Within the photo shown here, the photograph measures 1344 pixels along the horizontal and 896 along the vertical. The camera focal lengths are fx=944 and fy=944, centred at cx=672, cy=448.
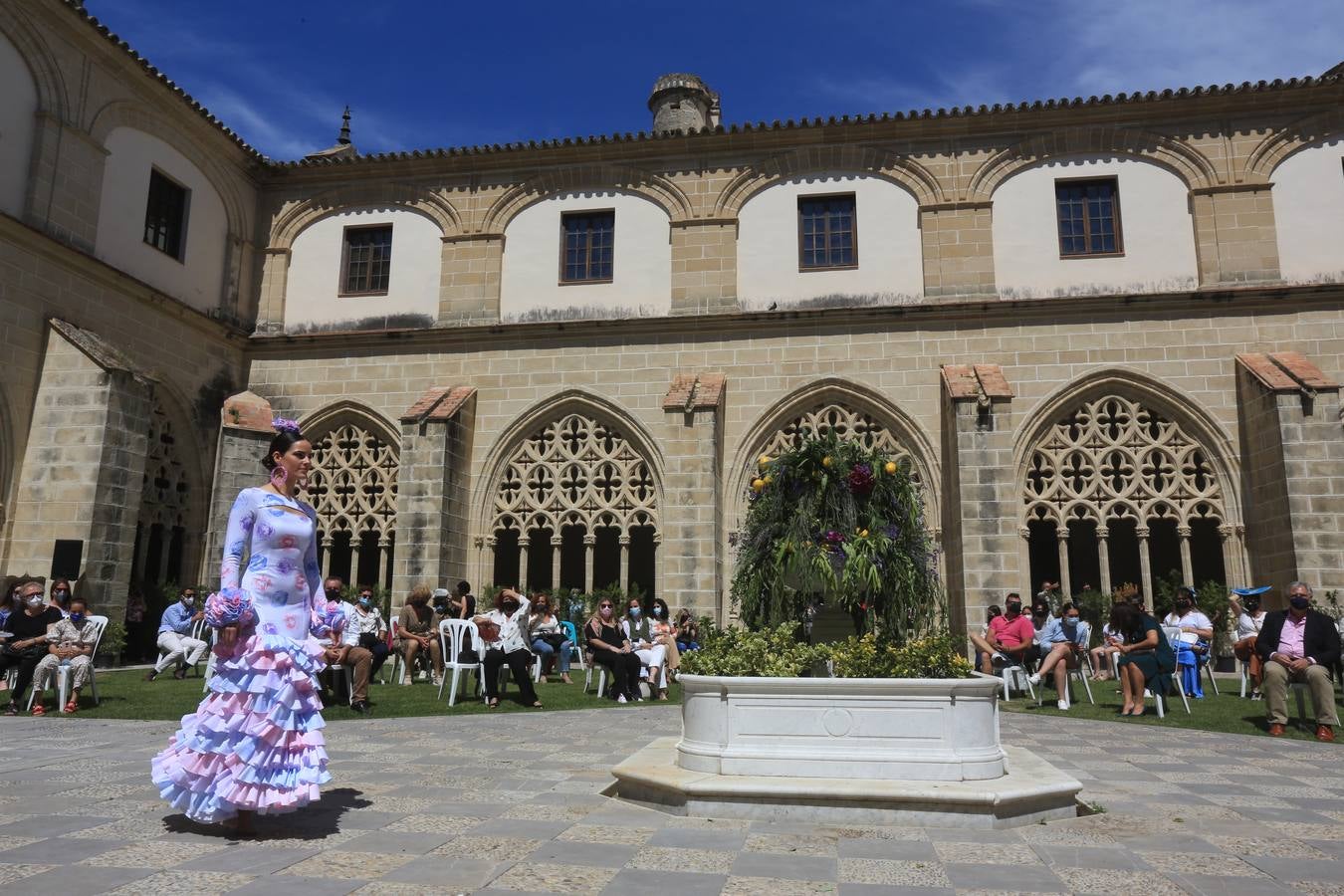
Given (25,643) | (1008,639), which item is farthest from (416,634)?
(1008,639)

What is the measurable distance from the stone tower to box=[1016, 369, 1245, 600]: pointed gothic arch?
1477 centimetres

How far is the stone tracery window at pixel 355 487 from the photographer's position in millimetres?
16641

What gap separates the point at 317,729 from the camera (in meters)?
4.46

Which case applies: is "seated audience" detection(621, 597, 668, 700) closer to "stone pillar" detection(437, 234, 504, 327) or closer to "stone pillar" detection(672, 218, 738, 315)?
"stone pillar" detection(672, 218, 738, 315)

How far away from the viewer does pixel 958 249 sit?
15.7 m

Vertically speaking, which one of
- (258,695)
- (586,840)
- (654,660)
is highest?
(258,695)

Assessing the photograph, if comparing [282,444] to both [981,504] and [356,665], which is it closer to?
[356,665]

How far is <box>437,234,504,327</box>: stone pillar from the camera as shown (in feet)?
55.9

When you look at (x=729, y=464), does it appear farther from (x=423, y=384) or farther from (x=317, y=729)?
(x=317, y=729)

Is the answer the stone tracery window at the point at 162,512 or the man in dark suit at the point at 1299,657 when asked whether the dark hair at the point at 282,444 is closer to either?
the man in dark suit at the point at 1299,657

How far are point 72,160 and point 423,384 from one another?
20.2 ft

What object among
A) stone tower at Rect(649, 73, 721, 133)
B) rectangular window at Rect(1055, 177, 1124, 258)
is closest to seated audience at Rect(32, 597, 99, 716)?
rectangular window at Rect(1055, 177, 1124, 258)

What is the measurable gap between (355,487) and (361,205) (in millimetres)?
5452

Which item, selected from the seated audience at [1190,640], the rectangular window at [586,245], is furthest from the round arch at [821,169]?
the seated audience at [1190,640]
